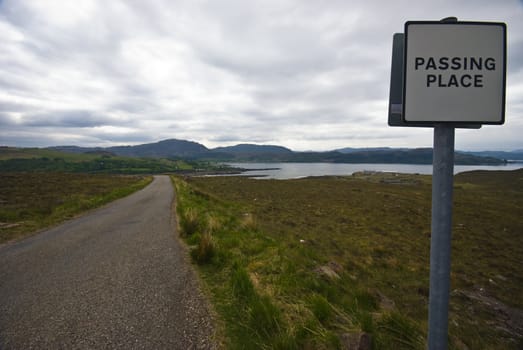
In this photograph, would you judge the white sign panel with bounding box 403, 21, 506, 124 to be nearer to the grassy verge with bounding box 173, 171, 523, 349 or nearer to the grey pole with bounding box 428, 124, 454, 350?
the grey pole with bounding box 428, 124, 454, 350

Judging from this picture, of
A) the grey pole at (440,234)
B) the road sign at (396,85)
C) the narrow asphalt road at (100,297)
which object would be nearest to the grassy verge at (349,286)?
the narrow asphalt road at (100,297)

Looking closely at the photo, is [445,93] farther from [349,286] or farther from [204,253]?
[204,253]

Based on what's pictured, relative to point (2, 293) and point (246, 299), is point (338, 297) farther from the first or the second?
point (2, 293)

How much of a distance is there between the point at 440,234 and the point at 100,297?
4.83 metres

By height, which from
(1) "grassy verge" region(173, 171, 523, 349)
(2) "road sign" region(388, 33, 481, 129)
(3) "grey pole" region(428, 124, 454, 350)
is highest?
(2) "road sign" region(388, 33, 481, 129)

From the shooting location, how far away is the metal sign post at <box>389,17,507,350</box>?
154cm

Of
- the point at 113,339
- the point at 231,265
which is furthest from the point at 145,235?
the point at 113,339

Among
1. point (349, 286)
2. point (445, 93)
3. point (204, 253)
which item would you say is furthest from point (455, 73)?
point (204, 253)

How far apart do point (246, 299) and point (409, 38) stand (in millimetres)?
3856

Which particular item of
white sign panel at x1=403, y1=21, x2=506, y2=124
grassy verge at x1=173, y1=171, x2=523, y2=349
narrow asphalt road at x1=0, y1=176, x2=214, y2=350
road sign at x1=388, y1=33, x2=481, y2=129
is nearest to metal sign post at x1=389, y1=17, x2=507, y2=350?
white sign panel at x1=403, y1=21, x2=506, y2=124

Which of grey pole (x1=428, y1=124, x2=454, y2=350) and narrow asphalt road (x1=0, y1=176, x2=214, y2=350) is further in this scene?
narrow asphalt road (x1=0, y1=176, x2=214, y2=350)

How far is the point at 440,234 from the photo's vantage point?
1587 millimetres

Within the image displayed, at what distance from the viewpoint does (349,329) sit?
9.75ft

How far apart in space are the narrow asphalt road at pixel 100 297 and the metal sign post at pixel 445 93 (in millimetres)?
2683
